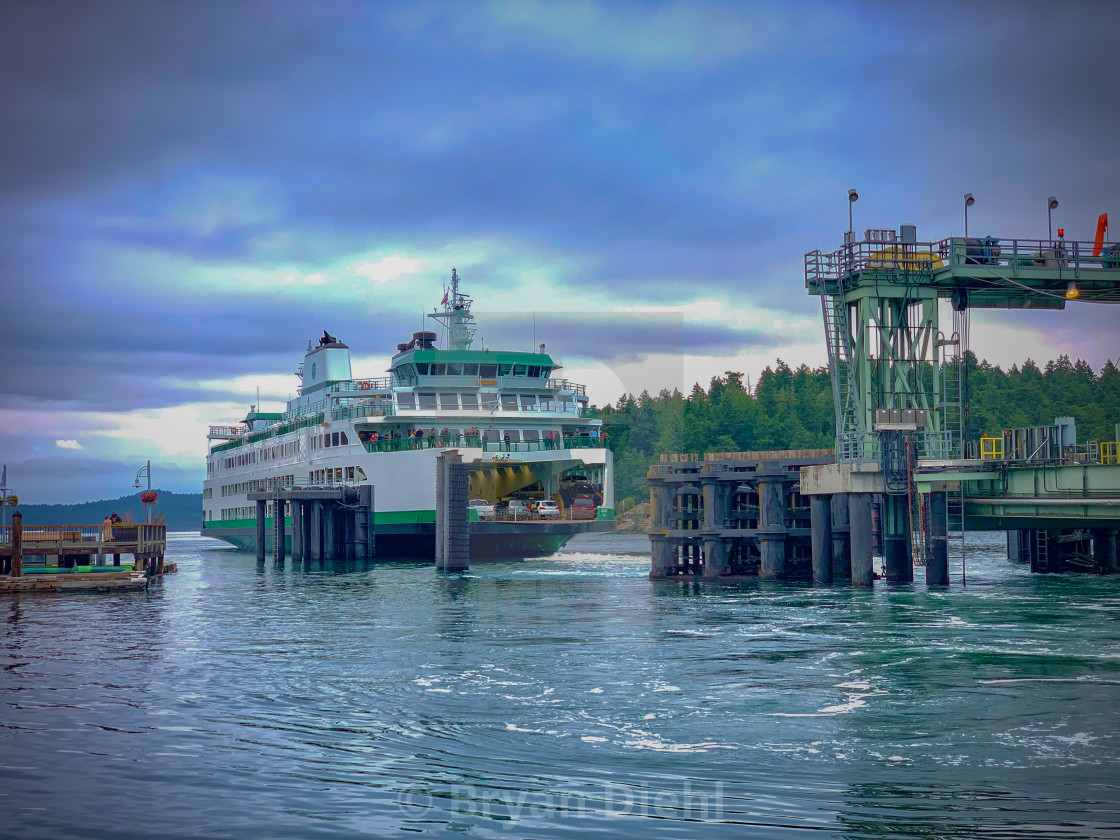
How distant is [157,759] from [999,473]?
28241mm

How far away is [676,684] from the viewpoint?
64.3 feet

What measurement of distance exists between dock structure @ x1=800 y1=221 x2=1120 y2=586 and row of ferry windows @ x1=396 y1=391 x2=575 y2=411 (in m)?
26.2

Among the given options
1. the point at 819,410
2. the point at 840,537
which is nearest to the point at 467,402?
the point at 840,537

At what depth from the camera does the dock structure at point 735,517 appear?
39281 millimetres

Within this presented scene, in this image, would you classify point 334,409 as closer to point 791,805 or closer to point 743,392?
point 791,805

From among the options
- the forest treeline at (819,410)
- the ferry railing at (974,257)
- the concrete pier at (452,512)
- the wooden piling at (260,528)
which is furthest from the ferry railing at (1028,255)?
the forest treeline at (819,410)

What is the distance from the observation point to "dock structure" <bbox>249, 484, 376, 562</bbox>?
194 ft

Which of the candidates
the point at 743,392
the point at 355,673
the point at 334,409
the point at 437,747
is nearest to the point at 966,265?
the point at 355,673

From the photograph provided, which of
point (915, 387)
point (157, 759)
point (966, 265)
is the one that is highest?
point (966, 265)

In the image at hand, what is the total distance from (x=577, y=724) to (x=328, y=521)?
154 ft

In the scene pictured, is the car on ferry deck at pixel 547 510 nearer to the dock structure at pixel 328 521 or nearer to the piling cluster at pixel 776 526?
the dock structure at pixel 328 521

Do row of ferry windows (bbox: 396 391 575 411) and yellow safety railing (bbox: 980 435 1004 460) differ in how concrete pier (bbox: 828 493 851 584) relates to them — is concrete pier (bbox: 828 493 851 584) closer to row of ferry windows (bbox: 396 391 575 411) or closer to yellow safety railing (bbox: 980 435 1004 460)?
yellow safety railing (bbox: 980 435 1004 460)

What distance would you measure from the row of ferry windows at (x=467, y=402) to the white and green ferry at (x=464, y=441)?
0.21 ft

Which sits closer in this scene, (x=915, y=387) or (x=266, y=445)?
(x=915, y=387)
